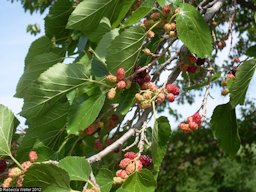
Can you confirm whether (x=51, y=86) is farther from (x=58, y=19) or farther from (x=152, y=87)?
(x=58, y=19)

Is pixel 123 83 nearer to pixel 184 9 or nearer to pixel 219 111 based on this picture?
pixel 184 9

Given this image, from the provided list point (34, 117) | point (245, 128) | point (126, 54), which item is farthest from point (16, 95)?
point (245, 128)

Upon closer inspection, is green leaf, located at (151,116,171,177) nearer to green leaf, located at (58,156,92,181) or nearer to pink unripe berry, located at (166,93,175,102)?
pink unripe berry, located at (166,93,175,102)

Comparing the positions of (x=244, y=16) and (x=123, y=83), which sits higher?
(x=123, y=83)

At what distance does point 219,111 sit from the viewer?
49.0 inches

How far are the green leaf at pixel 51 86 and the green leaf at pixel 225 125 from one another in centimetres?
38

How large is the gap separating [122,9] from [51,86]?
294 mm

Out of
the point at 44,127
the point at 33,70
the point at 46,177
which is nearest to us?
the point at 46,177

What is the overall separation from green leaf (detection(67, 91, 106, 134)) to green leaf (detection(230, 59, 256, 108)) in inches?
12.4

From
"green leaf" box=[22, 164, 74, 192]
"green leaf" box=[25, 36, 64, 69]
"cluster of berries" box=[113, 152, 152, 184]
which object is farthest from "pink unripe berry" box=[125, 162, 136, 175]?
"green leaf" box=[25, 36, 64, 69]

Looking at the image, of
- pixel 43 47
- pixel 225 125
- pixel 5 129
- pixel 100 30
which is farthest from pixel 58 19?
pixel 225 125

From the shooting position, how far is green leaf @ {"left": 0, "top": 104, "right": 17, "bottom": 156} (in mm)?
1018

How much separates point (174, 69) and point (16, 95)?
0.45 meters

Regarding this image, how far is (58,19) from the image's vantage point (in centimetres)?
140
